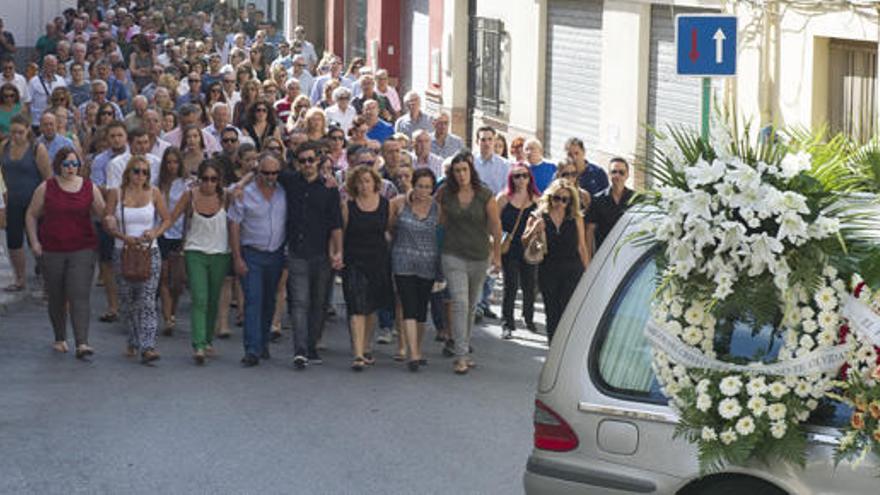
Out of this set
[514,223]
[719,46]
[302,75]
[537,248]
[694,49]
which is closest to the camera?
[719,46]

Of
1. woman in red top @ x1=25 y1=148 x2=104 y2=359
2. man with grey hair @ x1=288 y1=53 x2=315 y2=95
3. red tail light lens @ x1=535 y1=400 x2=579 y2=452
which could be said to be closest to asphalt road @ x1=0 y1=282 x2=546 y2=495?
woman in red top @ x1=25 y1=148 x2=104 y2=359

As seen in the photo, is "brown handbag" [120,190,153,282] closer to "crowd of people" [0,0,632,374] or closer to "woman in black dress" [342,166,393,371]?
"crowd of people" [0,0,632,374]

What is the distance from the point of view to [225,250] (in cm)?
1561

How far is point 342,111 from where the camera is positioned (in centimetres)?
2372

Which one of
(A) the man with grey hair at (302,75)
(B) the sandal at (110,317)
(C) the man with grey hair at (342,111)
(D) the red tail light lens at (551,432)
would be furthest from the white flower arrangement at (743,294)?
(A) the man with grey hair at (302,75)

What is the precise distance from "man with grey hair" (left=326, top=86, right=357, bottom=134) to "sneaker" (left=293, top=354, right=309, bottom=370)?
836 centimetres

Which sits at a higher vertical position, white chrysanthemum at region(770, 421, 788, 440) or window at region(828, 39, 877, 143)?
window at region(828, 39, 877, 143)

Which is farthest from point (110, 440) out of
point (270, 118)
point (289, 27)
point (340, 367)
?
point (289, 27)

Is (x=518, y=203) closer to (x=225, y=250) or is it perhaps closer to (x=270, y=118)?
(x=225, y=250)

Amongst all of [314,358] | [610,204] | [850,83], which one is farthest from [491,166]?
[314,358]

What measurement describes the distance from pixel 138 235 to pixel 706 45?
14.3 feet

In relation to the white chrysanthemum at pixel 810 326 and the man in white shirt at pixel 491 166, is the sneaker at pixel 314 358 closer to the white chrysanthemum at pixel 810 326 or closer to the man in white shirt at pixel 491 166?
the man in white shirt at pixel 491 166

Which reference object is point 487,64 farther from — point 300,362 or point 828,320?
point 828,320

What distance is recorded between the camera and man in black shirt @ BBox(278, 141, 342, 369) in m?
15.2
